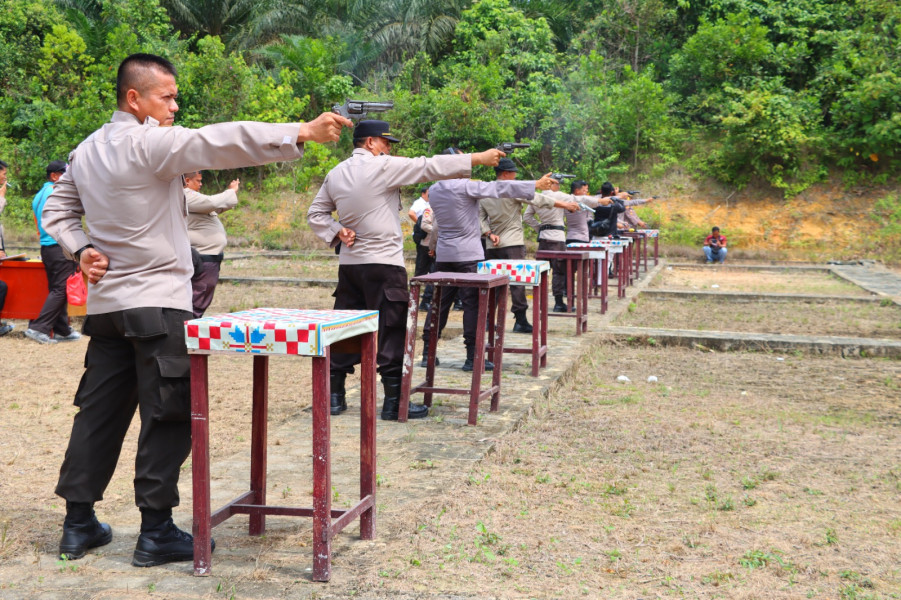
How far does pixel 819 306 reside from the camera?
41.7 ft

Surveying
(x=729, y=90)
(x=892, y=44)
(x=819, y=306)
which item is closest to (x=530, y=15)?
(x=729, y=90)

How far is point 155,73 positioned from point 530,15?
2853 cm

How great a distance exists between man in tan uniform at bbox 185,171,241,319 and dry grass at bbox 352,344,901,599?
304 cm

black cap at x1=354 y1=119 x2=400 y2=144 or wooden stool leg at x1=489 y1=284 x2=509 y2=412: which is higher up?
black cap at x1=354 y1=119 x2=400 y2=144

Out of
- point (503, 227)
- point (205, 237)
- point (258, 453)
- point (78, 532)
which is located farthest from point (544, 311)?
point (78, 532)

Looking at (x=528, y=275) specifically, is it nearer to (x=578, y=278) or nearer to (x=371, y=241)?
(x=371, y=241)

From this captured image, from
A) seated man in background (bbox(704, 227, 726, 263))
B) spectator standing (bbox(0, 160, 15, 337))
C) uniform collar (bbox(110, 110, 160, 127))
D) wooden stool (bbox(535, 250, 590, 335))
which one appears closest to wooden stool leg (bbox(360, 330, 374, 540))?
uniform collar (bbox(110, 110, 160, 127))

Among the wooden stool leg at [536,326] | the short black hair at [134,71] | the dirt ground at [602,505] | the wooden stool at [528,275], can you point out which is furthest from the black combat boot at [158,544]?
the wooden stool leg at [536,326]

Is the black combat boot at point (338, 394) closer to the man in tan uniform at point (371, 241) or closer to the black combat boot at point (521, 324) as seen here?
the man in tan uniform at point (371, 241)

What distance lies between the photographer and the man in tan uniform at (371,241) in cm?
537

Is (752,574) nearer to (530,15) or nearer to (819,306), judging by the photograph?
(819,306)

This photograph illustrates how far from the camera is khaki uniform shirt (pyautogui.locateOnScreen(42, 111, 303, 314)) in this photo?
307 cm

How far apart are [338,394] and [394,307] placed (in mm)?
709

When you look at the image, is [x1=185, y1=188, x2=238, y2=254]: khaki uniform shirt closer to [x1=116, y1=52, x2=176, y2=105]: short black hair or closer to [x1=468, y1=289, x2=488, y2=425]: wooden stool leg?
[x1=468, y1=289, x2=488, y2=425]: wooden stool leg
